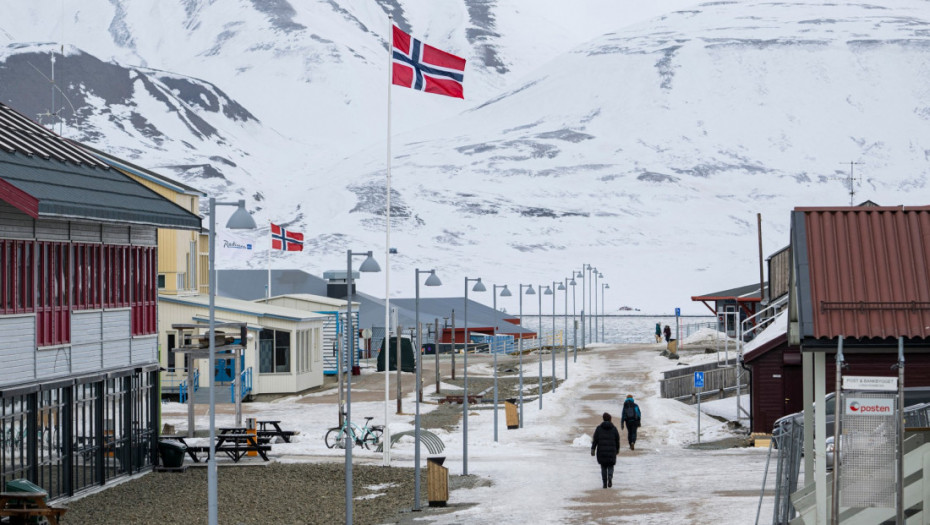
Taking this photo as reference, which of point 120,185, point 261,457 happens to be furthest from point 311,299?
point 120,185

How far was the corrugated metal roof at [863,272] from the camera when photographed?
641 inches

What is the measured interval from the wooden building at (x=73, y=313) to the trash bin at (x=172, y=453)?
0.37m

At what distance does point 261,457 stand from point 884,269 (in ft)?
75.2

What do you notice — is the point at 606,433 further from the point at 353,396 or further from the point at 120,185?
the point at 353,396

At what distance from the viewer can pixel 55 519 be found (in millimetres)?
22141

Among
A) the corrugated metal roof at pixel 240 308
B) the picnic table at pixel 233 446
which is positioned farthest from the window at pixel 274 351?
the picnic table at pixel 233 446

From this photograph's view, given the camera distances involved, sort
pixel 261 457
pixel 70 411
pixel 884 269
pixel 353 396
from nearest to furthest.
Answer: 1. pixel 884 269
2. pixel 70 411
3. pixel 261 457
4. pixel 353 396

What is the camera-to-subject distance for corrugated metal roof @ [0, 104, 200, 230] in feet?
83.1

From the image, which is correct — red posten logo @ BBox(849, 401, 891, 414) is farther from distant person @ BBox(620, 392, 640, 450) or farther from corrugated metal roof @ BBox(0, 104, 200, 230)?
distant person @ BBox(620, 392, 640, 450)

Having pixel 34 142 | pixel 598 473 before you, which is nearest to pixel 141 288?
pixel 34 142

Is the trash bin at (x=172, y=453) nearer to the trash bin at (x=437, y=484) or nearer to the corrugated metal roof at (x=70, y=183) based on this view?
the corrugated metal roof at (x=70, y=183)

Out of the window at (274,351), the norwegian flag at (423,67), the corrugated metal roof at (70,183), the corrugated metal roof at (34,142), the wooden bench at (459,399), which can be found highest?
the norwegian flag at (423,67)

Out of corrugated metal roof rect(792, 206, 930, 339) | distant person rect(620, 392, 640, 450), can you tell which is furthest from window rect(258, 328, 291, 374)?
corrugated metal roof rect(792, 206, 930, 339)

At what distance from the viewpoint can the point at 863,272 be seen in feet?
55.1
